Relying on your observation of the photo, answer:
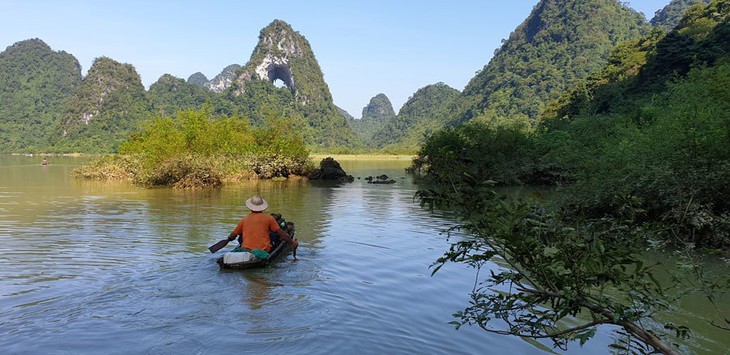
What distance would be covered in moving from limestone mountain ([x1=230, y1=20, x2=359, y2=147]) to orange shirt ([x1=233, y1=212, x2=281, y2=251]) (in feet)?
435

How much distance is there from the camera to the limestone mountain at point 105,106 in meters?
119

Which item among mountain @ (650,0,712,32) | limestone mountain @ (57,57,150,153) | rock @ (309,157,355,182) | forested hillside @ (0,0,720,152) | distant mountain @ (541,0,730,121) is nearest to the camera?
distant mountain @ (541,0,730,121)

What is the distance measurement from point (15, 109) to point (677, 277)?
187723mm

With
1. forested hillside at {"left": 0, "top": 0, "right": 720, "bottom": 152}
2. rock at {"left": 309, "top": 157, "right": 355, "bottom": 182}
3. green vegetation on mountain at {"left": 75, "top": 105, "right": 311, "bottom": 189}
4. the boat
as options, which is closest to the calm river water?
the boat

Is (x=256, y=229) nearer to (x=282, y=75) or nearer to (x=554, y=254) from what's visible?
(x=554, y=254)

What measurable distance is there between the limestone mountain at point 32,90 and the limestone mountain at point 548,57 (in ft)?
379

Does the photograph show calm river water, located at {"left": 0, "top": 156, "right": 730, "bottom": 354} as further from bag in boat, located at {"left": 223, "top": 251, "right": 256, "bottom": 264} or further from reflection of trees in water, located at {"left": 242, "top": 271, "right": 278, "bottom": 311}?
bag in boat, located at {"left": 223, "top": 251, "right": 256, "bottom": 264}

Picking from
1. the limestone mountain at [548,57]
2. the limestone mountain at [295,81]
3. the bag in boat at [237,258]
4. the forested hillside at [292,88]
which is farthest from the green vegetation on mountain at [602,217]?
the limestone mountain at [295,81]

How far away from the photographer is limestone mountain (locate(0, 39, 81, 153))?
133 metres

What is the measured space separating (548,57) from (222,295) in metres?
130

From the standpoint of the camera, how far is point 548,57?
404 ft

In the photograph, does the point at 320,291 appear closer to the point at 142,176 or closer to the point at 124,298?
the point at 124,298

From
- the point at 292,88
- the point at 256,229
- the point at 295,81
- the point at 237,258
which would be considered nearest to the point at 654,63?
the point at 256,229

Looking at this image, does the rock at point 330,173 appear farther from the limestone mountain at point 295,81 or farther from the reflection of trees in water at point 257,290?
the limestone mountain at point 295,81
